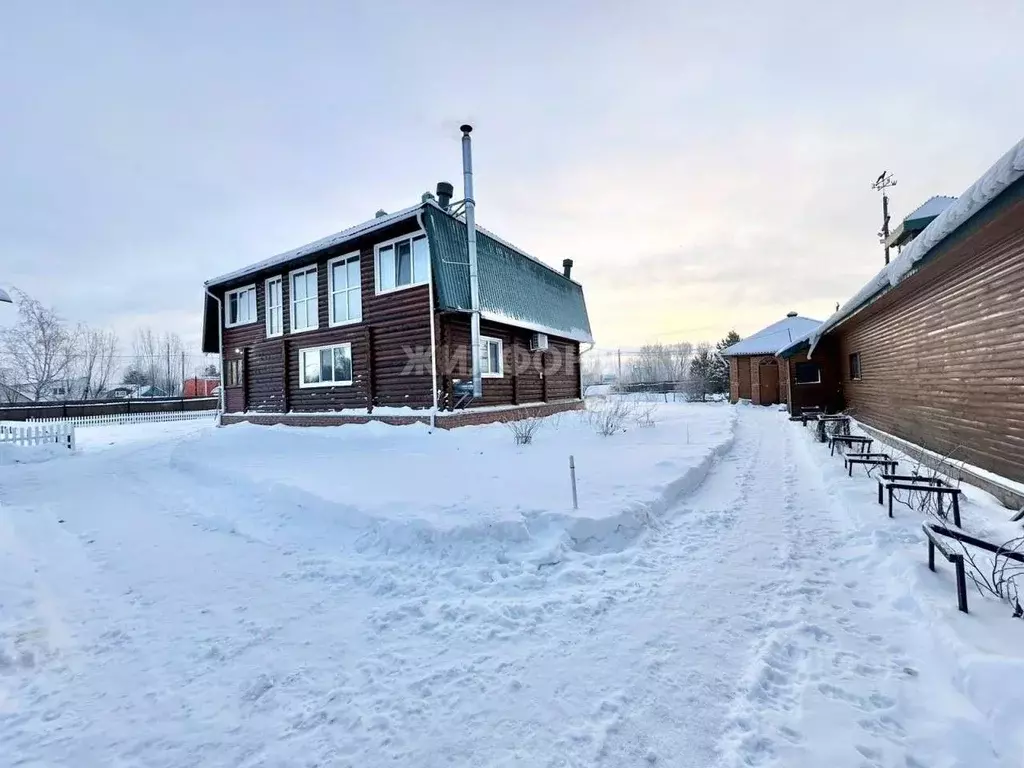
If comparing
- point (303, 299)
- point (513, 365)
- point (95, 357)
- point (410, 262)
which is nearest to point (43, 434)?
point (303, 299)

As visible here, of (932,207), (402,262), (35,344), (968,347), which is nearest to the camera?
(968,347)

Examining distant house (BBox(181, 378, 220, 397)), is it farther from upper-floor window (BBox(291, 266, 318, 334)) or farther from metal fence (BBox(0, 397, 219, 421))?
upper-floor window (BBox(291, 266, 318, 334))

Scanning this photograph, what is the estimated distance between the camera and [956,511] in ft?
15.2

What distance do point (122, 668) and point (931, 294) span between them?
1111 cm

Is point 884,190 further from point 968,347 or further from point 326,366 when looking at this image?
point 326,366

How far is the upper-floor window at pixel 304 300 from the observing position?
15.0 m

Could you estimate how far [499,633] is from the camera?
3.18 metres

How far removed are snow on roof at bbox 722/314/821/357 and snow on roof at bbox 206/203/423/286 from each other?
21.7 metres

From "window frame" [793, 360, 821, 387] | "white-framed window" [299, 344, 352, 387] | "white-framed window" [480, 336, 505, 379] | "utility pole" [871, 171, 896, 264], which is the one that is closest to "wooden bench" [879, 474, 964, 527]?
"white-framed window" [480, 336, 505, 379]

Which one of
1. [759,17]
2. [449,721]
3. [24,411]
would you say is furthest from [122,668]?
[24,411]

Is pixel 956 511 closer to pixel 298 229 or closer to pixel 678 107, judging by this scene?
pixel 678 107

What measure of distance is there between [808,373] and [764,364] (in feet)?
26.7

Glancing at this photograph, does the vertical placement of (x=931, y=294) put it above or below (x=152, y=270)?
below

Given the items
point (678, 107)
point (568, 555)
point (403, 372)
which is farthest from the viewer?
point (403, 372)
